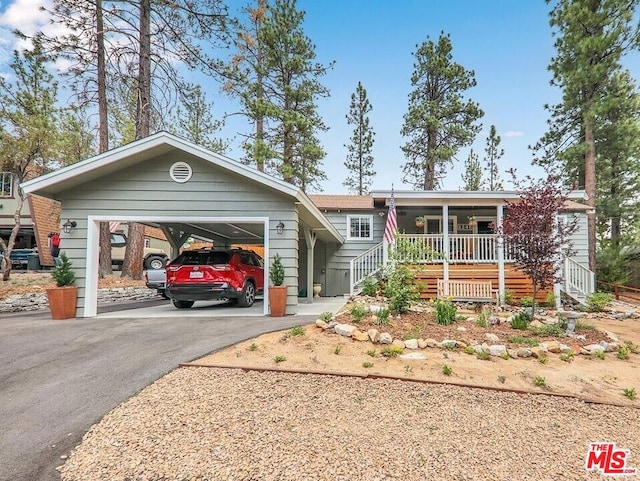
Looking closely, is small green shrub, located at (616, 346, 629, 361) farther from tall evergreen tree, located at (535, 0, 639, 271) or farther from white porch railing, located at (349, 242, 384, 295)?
tall evergreen tree, located at (535, 0, 639, 271)

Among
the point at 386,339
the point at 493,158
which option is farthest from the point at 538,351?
the point at 493,158

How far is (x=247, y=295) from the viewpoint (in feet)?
29.5

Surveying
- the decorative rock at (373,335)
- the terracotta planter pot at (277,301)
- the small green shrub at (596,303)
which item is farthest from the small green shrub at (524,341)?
the small green shrub at (596,303)

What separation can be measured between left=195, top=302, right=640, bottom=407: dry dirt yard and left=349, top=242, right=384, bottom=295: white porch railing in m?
4.94

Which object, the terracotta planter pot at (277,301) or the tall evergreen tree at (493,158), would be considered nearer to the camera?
the terracotta planter pot at (277,301)

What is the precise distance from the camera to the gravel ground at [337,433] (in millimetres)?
2377

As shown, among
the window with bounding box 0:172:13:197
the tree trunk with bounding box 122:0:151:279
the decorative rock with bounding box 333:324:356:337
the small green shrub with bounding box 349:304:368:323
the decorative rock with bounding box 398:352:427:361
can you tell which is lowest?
the decorative rock with bounding box 398:352:427:361

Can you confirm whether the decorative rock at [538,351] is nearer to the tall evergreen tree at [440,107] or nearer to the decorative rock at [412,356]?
the decorative rock at [412,356]

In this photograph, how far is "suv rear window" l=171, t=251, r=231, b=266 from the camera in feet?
26.9

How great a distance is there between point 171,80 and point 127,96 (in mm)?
2554

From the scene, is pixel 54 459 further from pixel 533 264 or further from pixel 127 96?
pixel 127 96

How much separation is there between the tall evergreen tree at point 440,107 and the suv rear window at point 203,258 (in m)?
13.7

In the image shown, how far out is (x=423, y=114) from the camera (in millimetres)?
18094

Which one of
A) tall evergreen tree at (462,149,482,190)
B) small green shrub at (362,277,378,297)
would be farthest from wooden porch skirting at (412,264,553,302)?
tall evergreen tree at (462,149,482,190)
